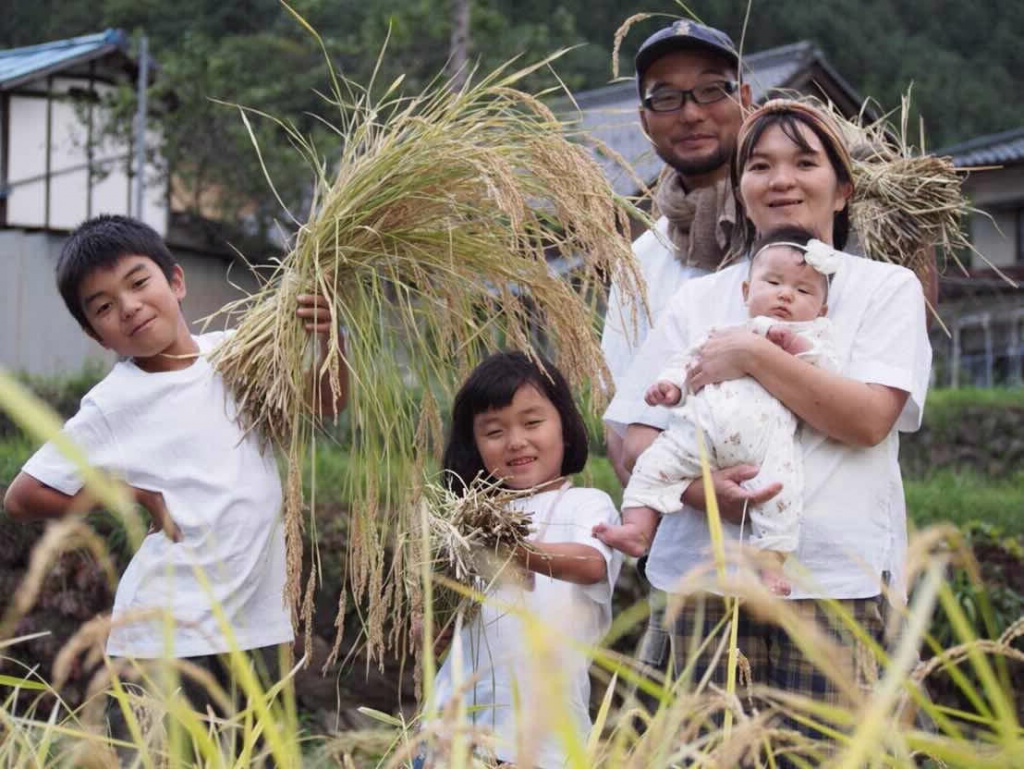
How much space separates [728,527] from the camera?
2383 mm

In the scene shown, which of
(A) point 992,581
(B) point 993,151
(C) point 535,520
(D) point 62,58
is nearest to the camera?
(C) point 535,520

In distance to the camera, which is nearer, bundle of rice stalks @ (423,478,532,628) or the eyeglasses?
bundle of rice stalks @ (423,478,532,628)

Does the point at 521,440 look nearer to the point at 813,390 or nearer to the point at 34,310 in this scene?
the point at 813,390

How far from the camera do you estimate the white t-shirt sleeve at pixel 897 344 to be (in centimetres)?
231

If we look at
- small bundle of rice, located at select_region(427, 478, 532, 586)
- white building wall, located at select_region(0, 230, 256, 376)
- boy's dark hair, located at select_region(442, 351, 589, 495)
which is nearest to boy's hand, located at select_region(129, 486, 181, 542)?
boy's dark hair, located at select_region(442, 351, 589, 495)

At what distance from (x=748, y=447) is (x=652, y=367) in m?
0.37

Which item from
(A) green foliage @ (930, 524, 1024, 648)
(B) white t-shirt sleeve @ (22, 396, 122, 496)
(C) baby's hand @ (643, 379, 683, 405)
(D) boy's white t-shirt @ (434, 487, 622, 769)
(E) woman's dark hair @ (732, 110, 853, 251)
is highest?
(E) woman's dark hair @ (732, 110, 853, 251)

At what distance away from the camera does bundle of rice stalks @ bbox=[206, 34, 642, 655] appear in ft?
8.31

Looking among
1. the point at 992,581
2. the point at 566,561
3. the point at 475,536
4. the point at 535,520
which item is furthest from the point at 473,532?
the point at 992,581

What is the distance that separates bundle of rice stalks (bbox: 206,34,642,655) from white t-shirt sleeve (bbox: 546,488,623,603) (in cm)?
26

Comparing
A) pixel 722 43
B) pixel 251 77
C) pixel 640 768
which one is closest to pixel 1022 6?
pixel 251 77

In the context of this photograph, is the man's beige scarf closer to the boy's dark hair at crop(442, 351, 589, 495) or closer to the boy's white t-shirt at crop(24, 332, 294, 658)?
the boy's dark hair at crop(442, 351, 589, 495)

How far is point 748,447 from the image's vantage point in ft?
7.50

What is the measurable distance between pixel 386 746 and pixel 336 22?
22.7 meters
